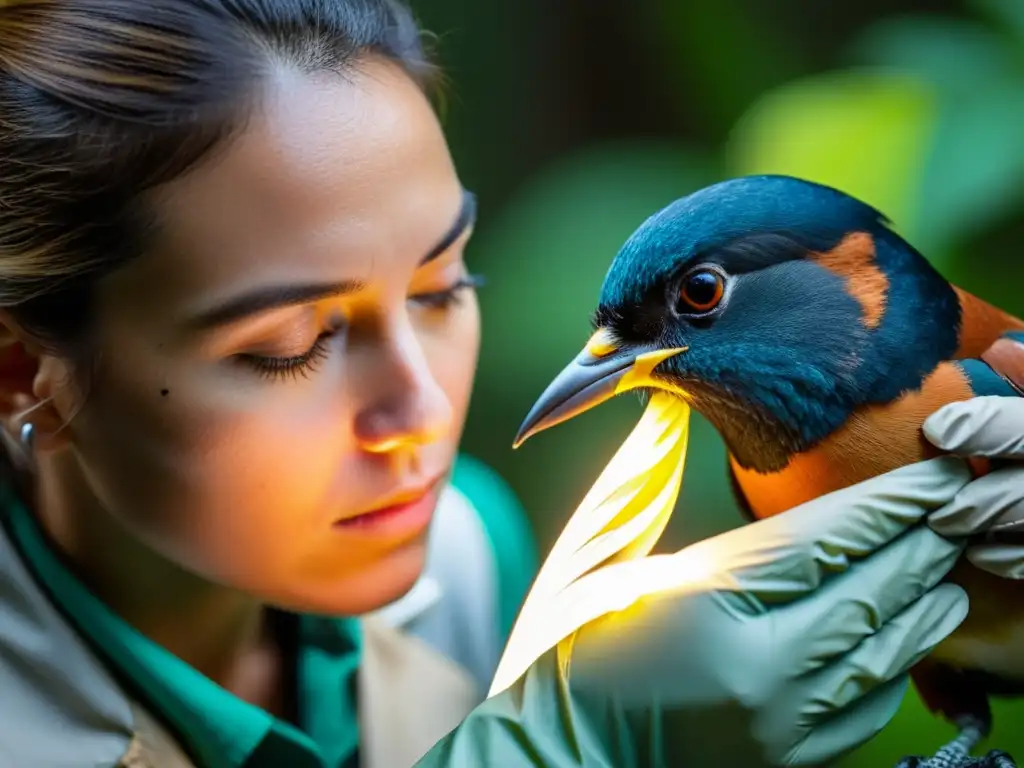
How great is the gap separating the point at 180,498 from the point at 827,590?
1.95ft

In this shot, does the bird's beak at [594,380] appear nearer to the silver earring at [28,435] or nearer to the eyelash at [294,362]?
the eyelash at [294,362]

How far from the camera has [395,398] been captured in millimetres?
1008

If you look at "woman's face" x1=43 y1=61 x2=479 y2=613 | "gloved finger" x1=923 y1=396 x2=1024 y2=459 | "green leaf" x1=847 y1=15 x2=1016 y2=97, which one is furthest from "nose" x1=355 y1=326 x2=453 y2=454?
"green leaf" x1=847 y1=15 x2=1016 y2=97

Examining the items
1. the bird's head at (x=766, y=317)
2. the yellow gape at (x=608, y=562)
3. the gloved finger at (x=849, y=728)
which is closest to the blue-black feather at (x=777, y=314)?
the bird's head at (x=766, y=317)

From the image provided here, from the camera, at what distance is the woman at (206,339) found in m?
0.94

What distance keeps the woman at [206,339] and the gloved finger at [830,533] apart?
1 cm

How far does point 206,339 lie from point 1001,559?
71 centimetres

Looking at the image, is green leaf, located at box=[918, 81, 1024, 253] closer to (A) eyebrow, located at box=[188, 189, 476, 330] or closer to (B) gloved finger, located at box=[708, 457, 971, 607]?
(B) gloved finger, located at box=[708, 457, 971, 607]

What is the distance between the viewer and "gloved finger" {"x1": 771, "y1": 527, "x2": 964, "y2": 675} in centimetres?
94

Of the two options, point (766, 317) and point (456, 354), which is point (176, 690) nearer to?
point (456, 354)

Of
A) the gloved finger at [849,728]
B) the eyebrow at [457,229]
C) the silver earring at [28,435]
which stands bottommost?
the gloved finger at [849,728]

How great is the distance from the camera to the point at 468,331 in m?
1.17

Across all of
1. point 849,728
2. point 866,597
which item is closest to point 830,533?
point 866,597

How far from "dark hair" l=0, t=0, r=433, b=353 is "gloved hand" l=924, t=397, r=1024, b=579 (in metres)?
0.65
